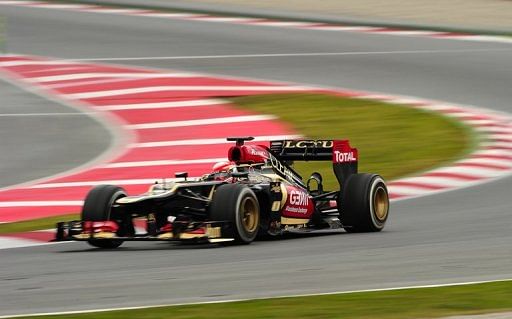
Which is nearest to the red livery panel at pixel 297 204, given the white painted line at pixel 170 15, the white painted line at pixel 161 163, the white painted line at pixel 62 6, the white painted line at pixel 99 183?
the white painted line at pixel 99 183

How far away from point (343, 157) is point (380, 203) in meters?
0.58

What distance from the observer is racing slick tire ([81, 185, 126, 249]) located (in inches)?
450

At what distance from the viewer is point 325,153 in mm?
12812

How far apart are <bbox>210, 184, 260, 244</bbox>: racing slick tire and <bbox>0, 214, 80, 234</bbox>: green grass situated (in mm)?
2703

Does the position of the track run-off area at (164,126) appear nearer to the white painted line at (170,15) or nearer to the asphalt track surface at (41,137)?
the asphalt track surface at (41,137)

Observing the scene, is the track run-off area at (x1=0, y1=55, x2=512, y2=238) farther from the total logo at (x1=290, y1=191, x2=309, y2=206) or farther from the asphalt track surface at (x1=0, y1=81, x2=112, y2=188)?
the total logo at (x1=290, y1=191, x2=309, y2=206)

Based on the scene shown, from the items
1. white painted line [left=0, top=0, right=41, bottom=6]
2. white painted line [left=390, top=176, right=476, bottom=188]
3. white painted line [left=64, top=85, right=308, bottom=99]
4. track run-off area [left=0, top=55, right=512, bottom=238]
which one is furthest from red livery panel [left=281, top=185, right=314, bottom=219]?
white painted line [left=0, top=0, right=41, bottom=6]

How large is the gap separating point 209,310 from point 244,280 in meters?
1.29

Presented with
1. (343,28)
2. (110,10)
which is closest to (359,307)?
(343,28)

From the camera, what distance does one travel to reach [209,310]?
26.0 feet

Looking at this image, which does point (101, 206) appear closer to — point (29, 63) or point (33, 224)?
point (33, 224)

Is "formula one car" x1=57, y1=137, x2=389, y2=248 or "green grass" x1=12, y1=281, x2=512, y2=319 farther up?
"formula one car" x1=57, y1=137, x2=389, y2=248

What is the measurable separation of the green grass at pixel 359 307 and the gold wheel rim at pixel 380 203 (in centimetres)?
388

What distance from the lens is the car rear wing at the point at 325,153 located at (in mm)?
12656
